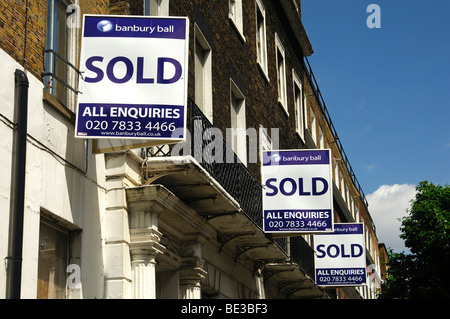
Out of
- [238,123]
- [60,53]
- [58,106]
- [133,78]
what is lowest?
[58,106]

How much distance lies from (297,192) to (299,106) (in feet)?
40.9

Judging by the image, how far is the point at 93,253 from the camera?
464 inches

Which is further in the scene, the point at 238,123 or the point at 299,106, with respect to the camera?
the point at 299,106

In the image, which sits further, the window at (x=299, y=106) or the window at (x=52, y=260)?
the window at (x=299, y=106)

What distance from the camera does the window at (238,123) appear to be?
19797mm

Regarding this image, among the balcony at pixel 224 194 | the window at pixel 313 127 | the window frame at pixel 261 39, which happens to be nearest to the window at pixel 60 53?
the balcony at pixel 224 194

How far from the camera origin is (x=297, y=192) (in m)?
17.2

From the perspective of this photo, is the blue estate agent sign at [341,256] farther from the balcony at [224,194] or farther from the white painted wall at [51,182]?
the white painted wall at [51,182]

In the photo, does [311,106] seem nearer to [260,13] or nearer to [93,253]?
[260,13]

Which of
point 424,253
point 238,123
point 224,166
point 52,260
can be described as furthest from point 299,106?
point 52,260

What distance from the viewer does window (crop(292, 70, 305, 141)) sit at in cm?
2855

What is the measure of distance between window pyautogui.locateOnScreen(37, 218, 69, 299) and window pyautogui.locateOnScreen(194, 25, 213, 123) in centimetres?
631

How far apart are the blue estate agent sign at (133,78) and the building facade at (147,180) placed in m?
0.50

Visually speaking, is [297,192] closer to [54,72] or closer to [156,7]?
[156,7]
